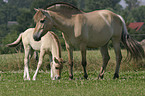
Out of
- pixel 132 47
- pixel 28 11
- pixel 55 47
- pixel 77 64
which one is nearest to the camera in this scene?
pixel 55 47

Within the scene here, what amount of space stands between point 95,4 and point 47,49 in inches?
3515

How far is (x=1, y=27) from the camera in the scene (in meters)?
75.6

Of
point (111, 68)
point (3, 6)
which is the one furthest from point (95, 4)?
point (111, 68)

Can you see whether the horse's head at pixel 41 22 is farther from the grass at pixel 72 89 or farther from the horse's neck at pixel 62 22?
the grass at pixel 72 89

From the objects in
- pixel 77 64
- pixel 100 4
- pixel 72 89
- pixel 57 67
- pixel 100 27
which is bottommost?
pixel 77 64

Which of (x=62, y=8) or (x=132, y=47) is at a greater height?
(x=62, y=8)

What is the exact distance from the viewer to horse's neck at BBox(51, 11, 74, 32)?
919cm

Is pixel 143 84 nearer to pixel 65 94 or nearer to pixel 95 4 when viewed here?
pixel 65 94

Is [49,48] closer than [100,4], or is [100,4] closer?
[49,48]

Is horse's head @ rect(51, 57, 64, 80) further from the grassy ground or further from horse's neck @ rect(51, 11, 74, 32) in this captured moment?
the grassy ground

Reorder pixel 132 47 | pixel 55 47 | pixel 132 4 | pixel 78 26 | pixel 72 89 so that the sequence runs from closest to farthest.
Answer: pixel 72 89 → pixel 78 26 → pixel 55 47 → pixel 132 47 → pixel 132 4

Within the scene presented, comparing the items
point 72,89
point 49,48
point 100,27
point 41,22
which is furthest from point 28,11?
point 72,89

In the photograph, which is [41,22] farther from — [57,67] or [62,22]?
[57,67]

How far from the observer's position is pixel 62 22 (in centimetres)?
923
